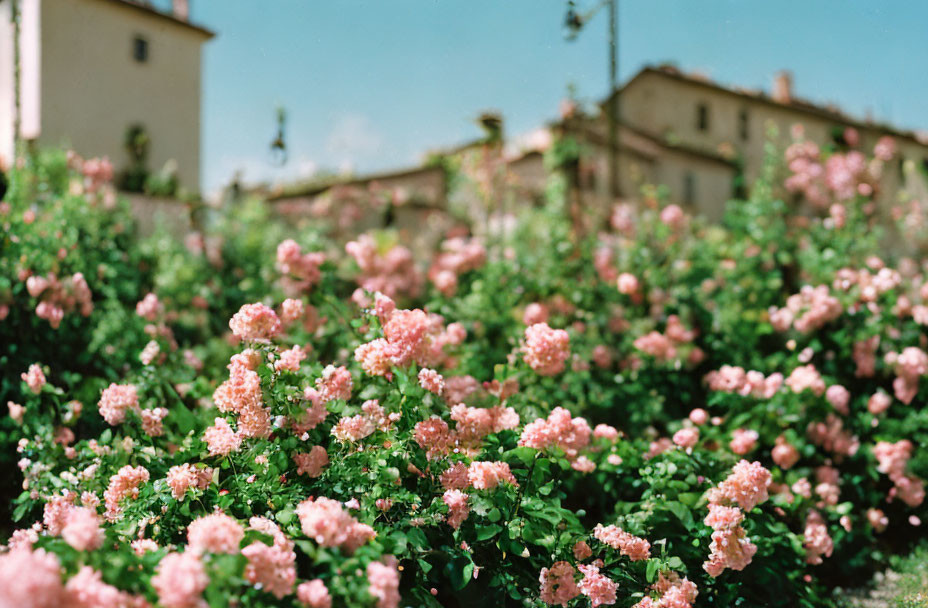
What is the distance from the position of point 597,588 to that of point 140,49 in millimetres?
19796

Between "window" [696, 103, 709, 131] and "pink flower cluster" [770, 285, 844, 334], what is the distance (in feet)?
75.4

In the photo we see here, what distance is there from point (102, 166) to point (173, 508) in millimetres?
4484

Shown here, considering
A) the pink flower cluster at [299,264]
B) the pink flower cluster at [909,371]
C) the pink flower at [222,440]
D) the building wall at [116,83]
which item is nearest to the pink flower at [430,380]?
the pink flower at [222,440]

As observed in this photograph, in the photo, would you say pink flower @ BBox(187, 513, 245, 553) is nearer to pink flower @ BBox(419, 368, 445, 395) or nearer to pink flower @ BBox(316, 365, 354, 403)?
pink flower @ BBox(316, 365, 354, 403)

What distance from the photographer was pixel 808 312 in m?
5.09

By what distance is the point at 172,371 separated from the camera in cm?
423

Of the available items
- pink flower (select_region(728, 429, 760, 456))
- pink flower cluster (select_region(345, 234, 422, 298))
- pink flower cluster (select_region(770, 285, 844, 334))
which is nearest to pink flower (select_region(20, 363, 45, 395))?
pink flower cluster (select_region(345, 234, 422, 298))

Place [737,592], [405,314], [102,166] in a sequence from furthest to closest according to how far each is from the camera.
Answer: [102,166] < [737,592] < [405,314]

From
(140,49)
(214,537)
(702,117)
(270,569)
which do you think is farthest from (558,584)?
(702,117)

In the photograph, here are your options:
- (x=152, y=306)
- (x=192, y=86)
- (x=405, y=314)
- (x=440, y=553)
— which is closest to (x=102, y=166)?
(x=152, y=306)

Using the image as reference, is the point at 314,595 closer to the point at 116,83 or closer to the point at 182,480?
the point at 182,480

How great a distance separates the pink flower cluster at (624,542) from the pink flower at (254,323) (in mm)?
1431

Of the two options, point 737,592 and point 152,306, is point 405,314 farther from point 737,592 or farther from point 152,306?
point 152,306

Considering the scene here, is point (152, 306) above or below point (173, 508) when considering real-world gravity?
above
